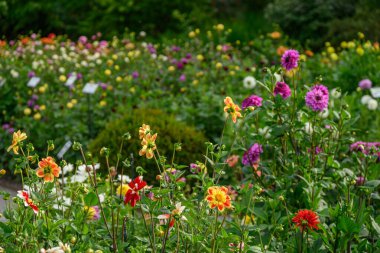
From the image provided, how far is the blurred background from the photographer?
9414 mm

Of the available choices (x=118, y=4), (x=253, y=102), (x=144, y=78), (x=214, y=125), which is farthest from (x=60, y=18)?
(x=253, y=102)

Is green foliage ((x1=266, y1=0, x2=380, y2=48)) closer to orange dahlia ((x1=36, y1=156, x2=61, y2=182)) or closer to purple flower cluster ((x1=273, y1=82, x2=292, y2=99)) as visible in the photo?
purple flower cluster ((x1=273, y1=82, x2=292, y2=99))

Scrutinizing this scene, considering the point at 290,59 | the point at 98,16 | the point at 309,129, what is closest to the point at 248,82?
the point at 309,129

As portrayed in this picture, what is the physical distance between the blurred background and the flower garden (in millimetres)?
1792

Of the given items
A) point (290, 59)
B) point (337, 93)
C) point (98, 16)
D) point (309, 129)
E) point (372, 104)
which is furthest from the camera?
point (98, 16)

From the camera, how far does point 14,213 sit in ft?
6.64

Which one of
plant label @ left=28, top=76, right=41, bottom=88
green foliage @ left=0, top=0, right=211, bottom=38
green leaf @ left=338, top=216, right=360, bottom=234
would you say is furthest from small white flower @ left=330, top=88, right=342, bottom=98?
green foliage @ left=0, top=0, right=211, bottom=38

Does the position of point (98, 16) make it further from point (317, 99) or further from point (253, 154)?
point (317, 99)

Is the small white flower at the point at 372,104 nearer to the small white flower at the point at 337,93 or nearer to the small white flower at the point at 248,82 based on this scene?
the small white flower at the point at 337,93

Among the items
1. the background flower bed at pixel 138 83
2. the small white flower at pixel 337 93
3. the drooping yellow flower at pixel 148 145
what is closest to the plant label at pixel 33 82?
the background flower bed at pixel 138 83

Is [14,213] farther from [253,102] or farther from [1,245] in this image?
[253,102]

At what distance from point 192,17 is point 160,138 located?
6.33 metres

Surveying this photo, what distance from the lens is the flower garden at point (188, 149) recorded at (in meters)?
1.98

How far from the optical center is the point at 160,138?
4.33 m
